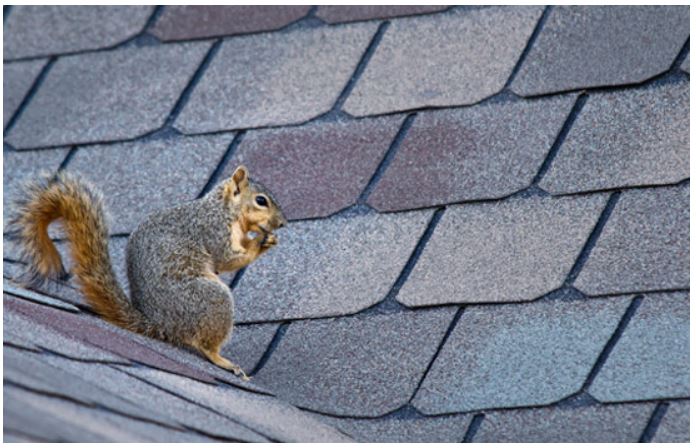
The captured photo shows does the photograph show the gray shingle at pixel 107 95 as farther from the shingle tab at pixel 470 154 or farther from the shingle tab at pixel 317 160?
the shingle tab at pixel 470 154

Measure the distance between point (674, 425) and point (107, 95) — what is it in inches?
58.1

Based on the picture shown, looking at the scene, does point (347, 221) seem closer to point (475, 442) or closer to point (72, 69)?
point (475, 442)

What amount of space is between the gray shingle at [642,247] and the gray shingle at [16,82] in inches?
52.6

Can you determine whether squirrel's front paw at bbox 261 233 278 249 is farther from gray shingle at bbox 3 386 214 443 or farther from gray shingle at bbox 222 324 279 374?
gray shingle at bbox 3 386 214 443

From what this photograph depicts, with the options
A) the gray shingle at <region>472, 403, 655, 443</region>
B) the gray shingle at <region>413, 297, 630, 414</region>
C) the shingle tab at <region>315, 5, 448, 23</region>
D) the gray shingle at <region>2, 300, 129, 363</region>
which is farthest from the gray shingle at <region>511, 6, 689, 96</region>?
the gray shingle at <region>2, 300, 129, 363</region>

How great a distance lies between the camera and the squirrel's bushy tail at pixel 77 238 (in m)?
2.70

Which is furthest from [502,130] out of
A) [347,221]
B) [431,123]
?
[347,221]

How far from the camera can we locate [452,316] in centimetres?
258

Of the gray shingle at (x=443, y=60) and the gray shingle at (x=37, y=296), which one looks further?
the gray shingle at (x=443, y=60)

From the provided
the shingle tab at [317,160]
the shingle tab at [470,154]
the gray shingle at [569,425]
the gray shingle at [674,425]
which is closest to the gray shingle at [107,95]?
the shingle tab at [317,160]

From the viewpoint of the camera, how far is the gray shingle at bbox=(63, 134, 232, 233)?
299 centimetres

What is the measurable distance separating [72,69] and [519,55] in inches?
39.0

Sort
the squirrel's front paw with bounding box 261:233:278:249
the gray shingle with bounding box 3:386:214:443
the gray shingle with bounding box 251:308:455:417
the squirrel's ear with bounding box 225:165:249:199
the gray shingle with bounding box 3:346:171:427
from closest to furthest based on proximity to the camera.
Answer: the gray shingle with bounding box 3:386:214:443 → the gray shingle with bounding box 3:346:171:427 → the gray shingle with bounding box 251:308:455:417 → the squirrel's front paw with bounding box 261:233:278:249 → the squirrel's ear with bounding box 225:165:249:199

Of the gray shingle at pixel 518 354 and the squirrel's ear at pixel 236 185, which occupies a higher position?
the squirrel's ear at pixel 236 185
